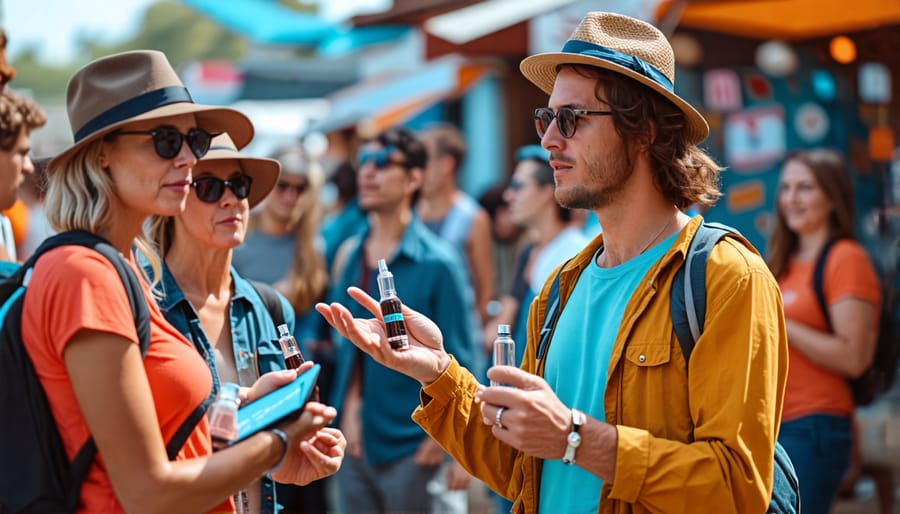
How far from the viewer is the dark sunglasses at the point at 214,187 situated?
4230mm

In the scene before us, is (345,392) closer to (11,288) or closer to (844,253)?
(844,253)

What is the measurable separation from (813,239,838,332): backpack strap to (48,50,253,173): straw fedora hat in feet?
12.0

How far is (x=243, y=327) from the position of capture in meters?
4.06

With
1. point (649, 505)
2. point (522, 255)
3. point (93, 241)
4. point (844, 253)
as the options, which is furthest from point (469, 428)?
point (522, 255)

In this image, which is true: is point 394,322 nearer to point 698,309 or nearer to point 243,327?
point 698,309

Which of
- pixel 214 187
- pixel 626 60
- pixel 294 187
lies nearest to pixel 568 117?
pixel 626 60

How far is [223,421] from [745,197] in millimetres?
7959

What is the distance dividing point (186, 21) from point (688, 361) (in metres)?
103

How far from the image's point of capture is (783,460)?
2.95m

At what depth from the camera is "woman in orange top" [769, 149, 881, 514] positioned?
17.7ft

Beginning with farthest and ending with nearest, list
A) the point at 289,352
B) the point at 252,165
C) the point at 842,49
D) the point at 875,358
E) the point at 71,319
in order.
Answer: the point at 842,49
the point at 875,358
the point at 252,165
the point at 289,352
the point at 71,319

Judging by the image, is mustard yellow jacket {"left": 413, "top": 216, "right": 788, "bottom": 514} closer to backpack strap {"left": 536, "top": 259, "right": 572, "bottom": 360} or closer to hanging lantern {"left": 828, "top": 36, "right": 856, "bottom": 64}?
backpack strap {"left": 536, "top": 259, "right": 572, "bottom": 360}

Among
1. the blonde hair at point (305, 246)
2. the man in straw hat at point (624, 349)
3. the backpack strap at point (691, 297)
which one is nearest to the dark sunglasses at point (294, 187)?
the blonde hair at point (305, 246)

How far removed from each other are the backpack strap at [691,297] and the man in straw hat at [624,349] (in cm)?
2
